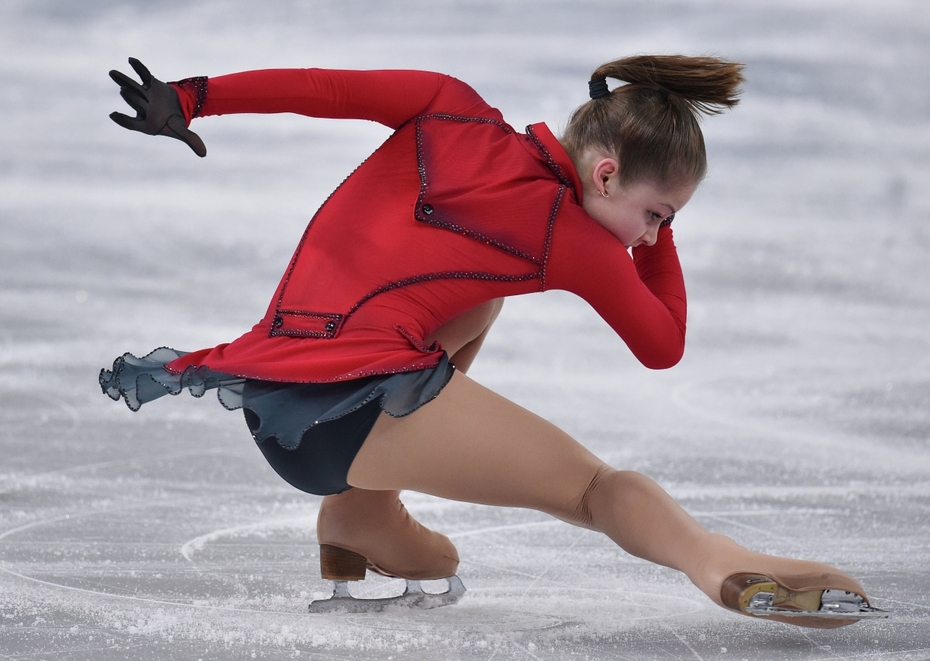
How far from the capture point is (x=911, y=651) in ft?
5.61

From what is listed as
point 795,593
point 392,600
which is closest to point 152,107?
point 392,600

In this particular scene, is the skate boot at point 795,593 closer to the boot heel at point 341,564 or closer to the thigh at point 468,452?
the thigh at point 468,452

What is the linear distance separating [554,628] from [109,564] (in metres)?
0.90

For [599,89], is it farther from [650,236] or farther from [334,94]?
[334,94]

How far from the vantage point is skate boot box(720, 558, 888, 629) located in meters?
1.52

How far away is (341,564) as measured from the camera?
1982mm

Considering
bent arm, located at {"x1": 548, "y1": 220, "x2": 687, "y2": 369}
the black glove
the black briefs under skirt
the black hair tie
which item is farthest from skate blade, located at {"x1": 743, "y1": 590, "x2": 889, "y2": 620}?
the black glove

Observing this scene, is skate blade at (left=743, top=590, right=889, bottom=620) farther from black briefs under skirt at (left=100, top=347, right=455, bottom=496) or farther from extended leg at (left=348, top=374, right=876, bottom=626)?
black briefs under skirt at (left=100, top=347, right=455, bottom=496)

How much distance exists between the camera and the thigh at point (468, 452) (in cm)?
163

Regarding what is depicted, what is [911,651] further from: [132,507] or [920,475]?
[132,507]

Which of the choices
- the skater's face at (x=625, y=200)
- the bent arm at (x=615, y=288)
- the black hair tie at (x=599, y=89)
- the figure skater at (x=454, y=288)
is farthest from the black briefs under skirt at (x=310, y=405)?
the black hair tie at (x=599, y=89)

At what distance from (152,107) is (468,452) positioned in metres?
0.68

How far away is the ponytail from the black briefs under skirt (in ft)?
1.36

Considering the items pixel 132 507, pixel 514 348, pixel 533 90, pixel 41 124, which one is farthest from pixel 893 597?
pixel 41 124
